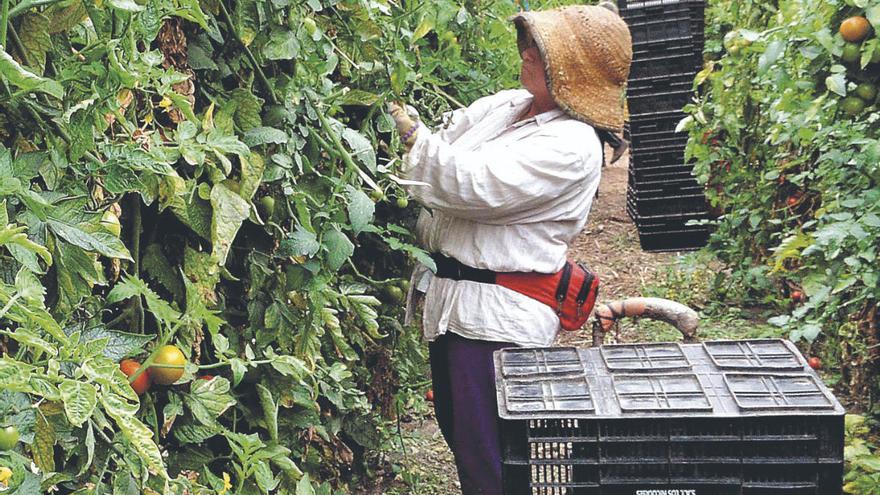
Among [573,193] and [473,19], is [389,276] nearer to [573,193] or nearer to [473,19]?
[573,193]

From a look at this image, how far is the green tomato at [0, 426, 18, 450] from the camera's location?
846 mm

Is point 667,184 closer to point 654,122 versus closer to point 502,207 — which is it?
point 654,122

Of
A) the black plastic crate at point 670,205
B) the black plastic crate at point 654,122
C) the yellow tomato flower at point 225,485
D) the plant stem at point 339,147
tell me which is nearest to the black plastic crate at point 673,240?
the black plastic crate at point 670,205

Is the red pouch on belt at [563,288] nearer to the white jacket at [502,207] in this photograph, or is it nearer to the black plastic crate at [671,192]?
the white jacket at [502,207]

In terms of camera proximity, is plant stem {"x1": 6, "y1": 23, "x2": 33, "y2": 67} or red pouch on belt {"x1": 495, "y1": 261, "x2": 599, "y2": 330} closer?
plant stem {"x1": 6, "y1": 23, "x2": 33, "y2": 67}

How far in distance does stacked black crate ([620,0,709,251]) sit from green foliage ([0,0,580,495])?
143 inches

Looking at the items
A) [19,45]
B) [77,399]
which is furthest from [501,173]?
[77,399]

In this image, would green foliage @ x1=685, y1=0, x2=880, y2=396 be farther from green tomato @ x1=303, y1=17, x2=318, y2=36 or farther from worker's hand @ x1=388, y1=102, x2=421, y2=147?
green tomato @ x1=303, y1=17, x2=318, y2=36

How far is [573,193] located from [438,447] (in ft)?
4.91

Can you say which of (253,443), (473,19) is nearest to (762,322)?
(473,19)

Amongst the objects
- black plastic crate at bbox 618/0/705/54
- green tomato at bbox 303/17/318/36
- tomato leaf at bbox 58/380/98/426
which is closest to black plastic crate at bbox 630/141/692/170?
black plastic crate at bbox 618/0/705/54

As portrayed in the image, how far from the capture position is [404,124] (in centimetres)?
219

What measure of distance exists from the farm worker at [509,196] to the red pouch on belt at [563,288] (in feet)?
0.07

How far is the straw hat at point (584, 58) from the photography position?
2.30 meters
